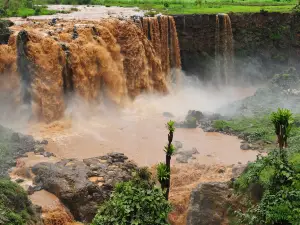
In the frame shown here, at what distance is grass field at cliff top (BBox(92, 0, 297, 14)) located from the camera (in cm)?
3264

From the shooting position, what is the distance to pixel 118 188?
1022 cm

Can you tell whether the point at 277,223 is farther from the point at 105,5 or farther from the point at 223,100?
the point at 105,5

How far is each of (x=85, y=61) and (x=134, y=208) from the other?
47.3 feet

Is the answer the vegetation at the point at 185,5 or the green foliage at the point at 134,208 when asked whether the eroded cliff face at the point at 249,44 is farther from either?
the green foliage at the point at 134,208

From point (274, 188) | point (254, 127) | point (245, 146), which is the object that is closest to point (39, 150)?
point (245, 146)

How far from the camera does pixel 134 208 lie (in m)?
9.66

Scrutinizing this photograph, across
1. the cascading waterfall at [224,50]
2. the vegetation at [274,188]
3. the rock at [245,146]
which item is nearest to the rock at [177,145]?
the rock at [245,146]

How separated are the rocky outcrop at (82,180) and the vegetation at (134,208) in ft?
13.7

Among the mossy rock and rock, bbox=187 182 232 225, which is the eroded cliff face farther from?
the mossy rock

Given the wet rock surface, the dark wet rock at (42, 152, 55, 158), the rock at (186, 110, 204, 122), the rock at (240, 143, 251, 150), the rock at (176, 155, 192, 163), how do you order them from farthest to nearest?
A: the rock at (186, 110, 204, 122), the rock at (240, 143, 251, 150), the rock at (176, 155, 192, 163), the dark wet rock at (42, 152, 55, 158), the wet rock surface

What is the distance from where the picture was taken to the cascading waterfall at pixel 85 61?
21391 millimetres

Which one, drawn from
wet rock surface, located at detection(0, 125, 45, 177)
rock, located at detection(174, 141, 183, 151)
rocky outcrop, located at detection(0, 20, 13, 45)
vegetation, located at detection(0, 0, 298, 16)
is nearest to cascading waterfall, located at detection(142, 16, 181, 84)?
vegetation, located at detection(0, 0, 298, 16)

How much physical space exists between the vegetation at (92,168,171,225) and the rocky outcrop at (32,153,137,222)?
4.18m

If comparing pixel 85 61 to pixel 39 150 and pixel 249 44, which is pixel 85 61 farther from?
pixel 249 44
